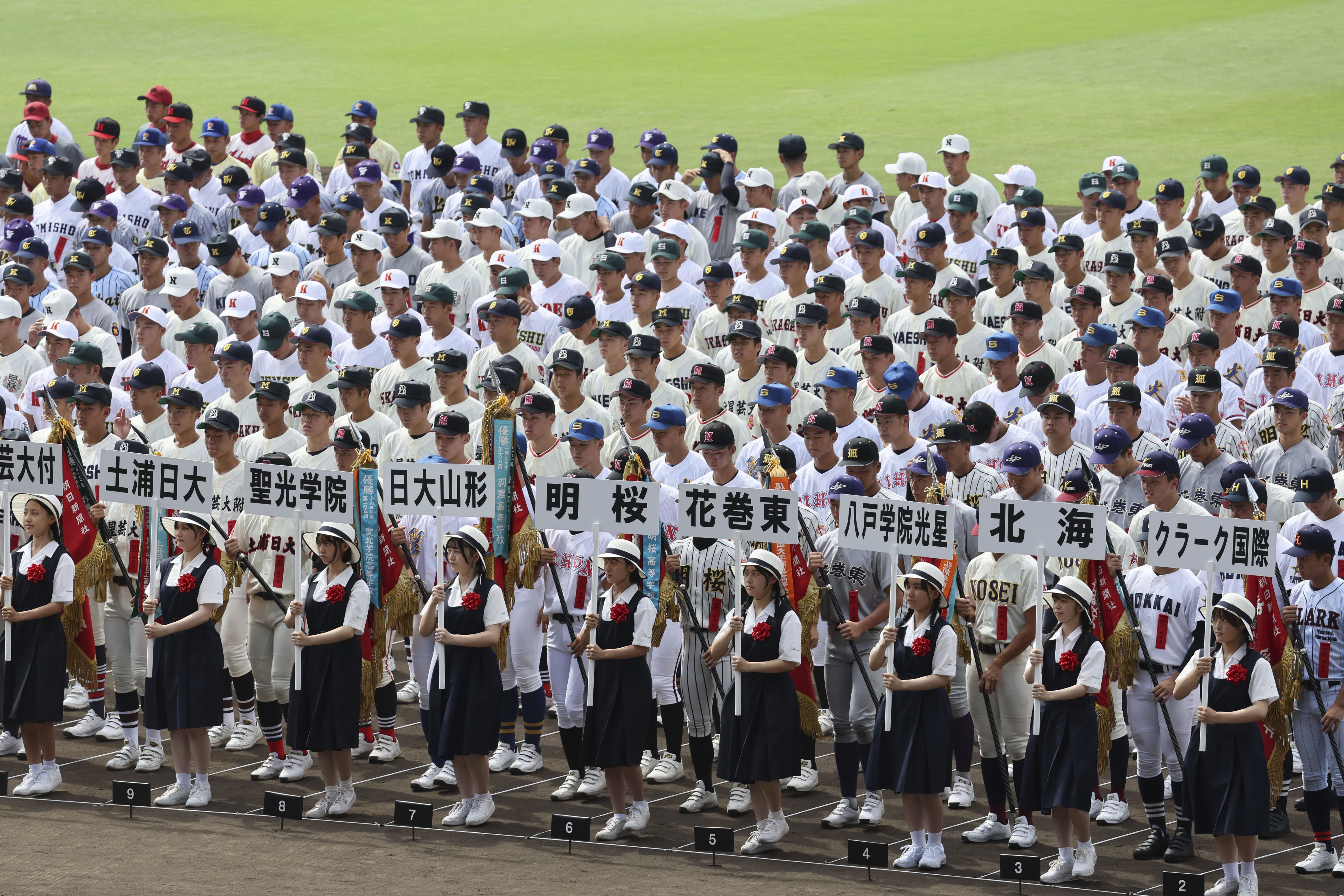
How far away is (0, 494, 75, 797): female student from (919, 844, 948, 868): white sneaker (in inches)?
228

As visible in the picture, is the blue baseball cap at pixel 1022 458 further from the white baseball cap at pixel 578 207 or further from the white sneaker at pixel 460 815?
the white baseball cap at pixel 578 207

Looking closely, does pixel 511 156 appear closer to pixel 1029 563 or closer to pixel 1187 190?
pixel 1029 563

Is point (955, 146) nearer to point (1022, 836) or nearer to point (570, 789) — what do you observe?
point (570, 789)

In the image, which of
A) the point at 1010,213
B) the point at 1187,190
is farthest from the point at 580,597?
the point at 1187,190

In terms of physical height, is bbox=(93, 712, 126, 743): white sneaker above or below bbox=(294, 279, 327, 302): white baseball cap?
below

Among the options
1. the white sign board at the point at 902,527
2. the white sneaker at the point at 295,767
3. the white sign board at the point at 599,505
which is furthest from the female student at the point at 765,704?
the white sneaker at the point at 295,767

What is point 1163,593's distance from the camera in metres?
12.0

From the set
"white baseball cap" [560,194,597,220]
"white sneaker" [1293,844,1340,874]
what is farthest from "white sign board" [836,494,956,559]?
"white baseball cap" [560,194,597,220]

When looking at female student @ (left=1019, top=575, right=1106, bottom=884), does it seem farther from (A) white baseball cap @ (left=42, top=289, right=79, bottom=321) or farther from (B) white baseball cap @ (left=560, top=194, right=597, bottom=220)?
(A) white baseball cap @ (left=42, top=289, right=79, bottom=321)

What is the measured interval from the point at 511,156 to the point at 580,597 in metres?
9.99

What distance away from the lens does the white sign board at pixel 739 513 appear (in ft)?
38.8

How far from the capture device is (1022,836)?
1169 cm

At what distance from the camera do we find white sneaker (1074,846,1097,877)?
1117 cm

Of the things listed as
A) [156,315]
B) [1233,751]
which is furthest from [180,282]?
[1233,751]
